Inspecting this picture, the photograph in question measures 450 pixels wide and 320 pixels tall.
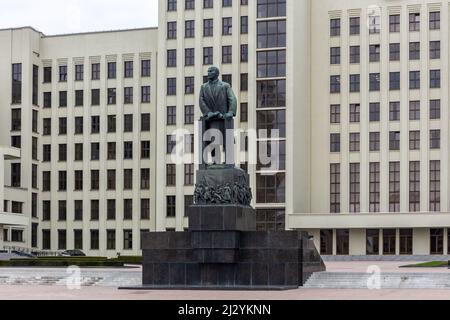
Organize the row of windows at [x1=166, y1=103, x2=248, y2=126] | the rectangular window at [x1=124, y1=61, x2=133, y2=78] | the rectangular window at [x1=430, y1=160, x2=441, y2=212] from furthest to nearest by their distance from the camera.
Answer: the rectangular window at [x1=124, y1=61, x2=133, y2=78], the row of windows at [x1=166, y1=103, x2=248, y2=126], the rectangular window at [x1=430, y1=160, x2=441, y2=212]

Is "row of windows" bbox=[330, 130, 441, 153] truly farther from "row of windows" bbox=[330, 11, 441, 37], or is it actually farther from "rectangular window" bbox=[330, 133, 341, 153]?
"row of windows" bbox=[330, 11, 441, 37]

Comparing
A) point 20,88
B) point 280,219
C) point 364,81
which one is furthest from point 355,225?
point 20,88

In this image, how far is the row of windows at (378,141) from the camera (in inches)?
2825

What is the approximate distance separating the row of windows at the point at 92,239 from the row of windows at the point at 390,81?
23018 mm

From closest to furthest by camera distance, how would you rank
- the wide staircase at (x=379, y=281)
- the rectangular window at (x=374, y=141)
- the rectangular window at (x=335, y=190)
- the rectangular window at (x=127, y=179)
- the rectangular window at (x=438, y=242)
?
the wide staircase at (x=379, y=281) < the rectangular window at (x=438, y=242) < the rectangular window at (x=374, y=141) < the rectangular window at (x=335, y=190) < the rectangular window at (x=127, y=179)

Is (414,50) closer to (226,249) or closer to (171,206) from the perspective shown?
(171,206)

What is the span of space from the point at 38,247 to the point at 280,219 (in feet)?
80.4

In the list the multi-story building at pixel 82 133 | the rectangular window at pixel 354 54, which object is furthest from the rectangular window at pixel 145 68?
the rectangular window at pixel 354 54

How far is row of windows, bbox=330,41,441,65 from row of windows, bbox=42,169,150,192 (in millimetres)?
20422

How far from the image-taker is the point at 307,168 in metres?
74.8

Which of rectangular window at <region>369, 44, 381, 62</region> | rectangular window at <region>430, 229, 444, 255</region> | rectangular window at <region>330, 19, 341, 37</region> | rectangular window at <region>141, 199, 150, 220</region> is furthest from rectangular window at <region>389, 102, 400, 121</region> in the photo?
rectangular window at <region>141, 199, 150, 220</region>

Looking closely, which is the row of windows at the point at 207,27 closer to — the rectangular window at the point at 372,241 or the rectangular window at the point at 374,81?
the rectangular window at the point at 374,81

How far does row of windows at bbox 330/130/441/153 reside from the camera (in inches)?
2825

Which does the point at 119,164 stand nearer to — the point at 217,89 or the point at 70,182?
the point at 70,182
